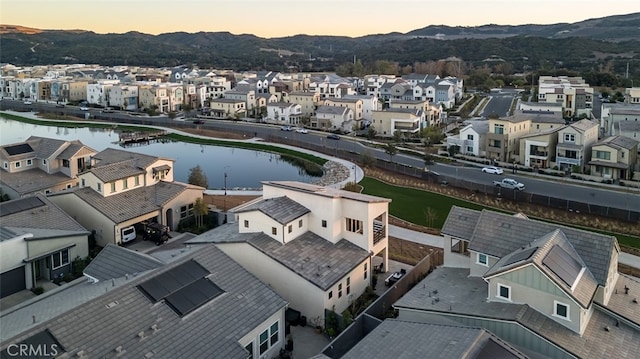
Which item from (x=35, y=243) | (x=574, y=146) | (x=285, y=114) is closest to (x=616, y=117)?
(x=574, y=146)

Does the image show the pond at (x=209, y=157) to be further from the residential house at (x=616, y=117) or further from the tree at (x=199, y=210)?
the residential house at (x=616, y=117)

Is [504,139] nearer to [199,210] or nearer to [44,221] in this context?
[199,210]

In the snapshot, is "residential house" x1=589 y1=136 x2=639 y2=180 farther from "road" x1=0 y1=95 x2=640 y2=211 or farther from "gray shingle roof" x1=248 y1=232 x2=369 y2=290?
"gray shingle roof" x1=248 y1=232 x2=369 y2=290

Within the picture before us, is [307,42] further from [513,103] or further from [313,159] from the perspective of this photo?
[313,159]

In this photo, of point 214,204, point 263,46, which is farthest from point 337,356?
point 263,46

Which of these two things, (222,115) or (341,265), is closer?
(341,265)

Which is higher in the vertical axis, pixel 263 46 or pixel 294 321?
pixel 263 46
